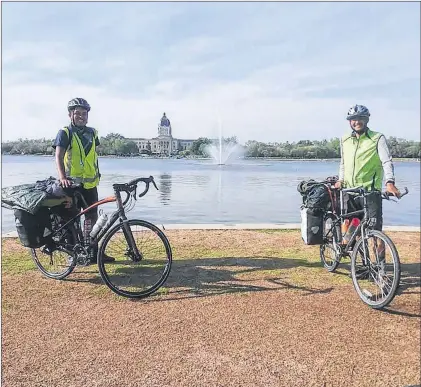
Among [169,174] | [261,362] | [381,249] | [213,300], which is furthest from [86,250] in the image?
[381,249]

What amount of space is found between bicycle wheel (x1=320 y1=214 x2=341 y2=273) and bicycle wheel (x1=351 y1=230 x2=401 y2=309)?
499mm

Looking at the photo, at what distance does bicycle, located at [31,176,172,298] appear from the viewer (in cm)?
374

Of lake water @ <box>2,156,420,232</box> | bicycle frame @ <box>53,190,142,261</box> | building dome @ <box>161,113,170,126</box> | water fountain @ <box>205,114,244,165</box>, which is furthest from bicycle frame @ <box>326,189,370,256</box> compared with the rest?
building dome @ <box>161,113,170,126</box>

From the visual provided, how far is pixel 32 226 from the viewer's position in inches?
150

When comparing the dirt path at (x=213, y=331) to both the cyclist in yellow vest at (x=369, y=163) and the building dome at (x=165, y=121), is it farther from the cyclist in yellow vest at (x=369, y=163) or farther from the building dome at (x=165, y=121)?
the building dome at (x=165, y=121)

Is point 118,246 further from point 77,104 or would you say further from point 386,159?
point 386,159

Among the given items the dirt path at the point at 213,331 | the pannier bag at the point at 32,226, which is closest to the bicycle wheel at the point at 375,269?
the dirt path at the point at 213,331

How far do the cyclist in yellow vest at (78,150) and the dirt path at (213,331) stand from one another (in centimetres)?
70

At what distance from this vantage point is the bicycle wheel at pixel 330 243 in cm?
445

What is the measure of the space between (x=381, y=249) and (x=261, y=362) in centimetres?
162

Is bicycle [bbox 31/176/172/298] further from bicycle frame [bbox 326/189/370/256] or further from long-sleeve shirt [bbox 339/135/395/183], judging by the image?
long-sleeve shirt [bbox 339/135/395/183]

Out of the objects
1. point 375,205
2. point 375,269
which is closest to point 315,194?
point 375,205

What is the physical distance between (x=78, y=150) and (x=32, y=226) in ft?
3.05

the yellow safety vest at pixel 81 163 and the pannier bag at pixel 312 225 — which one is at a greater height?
the yellow safety vest at pixel 81 163
